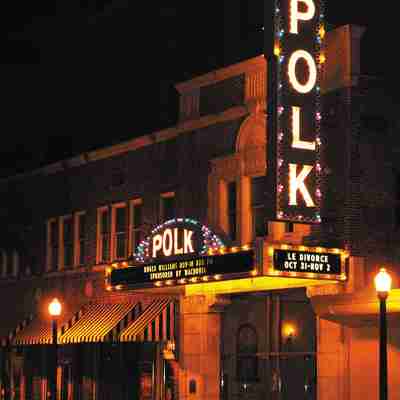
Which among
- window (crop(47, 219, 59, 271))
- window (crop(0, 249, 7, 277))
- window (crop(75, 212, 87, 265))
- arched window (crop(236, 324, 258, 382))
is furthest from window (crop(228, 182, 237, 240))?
window (crop(0, 249, 7, 277))

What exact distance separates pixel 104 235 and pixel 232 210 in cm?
675

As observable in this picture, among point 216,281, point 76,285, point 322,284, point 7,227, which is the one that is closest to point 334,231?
point 322,284

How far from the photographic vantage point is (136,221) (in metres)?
35.6

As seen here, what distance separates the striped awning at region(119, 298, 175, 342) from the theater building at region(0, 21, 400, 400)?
0.15 feet

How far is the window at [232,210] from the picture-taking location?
102 feet

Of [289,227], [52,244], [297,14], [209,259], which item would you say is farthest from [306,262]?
[52,244]

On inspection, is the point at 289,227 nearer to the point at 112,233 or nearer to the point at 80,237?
the point at 112,233

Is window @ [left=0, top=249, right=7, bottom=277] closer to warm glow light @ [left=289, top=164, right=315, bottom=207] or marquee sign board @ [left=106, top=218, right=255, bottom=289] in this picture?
marquee sign board @ [left=106, top=218, right=255, bottom=289]

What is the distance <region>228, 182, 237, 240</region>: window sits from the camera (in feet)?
102

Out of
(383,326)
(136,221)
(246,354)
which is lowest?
(246,354)

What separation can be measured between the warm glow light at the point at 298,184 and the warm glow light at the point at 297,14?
→ 312 cm

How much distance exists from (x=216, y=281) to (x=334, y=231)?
117 inches

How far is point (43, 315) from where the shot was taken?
1532 inches

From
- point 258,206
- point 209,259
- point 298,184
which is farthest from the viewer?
point 258,206
